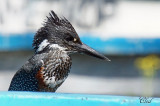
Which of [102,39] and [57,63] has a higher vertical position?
[102,39]

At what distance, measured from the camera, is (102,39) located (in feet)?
16.9

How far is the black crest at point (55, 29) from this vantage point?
345cm

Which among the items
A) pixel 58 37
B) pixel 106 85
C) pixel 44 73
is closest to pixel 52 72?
pixel 44 73

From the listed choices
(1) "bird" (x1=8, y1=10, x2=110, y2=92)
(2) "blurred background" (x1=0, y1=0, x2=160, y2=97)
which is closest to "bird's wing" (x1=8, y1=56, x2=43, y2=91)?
(1) "bird" (x1=8, y1=10, x2=110, y2=92)

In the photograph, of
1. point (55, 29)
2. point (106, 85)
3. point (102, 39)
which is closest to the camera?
point (55, 29)

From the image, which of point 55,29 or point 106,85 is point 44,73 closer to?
point 55,29

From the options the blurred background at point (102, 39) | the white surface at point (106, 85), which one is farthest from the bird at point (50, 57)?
the white surface at point (106, 85)

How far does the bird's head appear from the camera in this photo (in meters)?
3.45

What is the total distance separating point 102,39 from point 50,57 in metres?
1.78

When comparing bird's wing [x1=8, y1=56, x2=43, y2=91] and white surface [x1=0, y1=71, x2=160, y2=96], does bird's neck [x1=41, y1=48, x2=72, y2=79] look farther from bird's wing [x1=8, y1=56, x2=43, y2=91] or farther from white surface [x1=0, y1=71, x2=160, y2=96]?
white surface [x1=0, y1=71, x2=160, y2=96]

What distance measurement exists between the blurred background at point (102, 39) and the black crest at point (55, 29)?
166cm

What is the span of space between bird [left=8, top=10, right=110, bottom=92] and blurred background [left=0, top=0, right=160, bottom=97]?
1653 millimetres

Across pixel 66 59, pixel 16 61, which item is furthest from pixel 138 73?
pixel 66 59

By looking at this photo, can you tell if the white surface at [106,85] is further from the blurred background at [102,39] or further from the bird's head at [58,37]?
the bird's head at [58,37]
